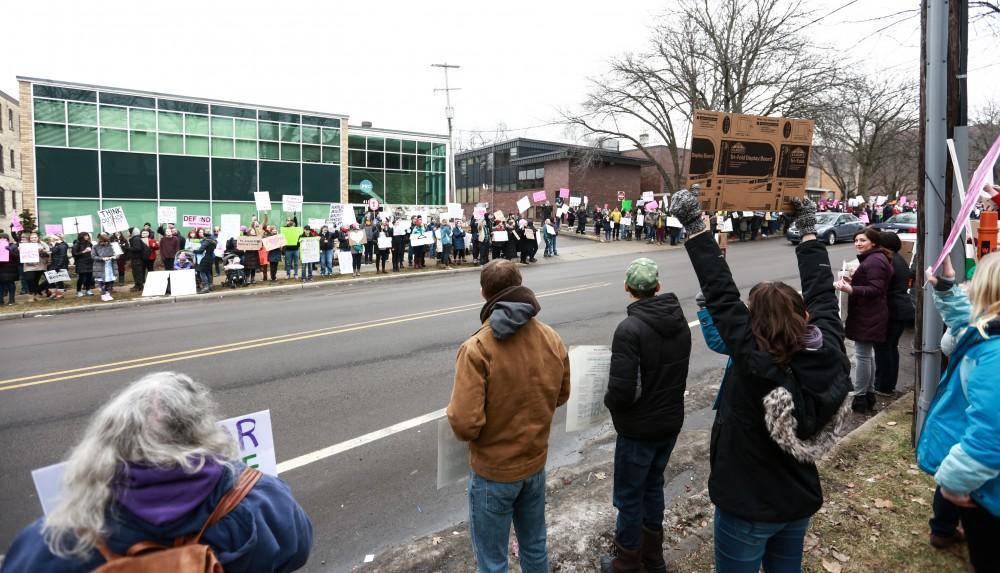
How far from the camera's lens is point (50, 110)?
25344 mm

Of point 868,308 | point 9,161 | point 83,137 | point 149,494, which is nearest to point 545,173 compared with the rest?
point 83,137

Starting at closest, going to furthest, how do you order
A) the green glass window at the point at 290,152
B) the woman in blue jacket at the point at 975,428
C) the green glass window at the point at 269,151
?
the woman in blue jacket at the point at 975,428 < the green glass window at the point at 269,151 < the green glass window at the point at 290,152

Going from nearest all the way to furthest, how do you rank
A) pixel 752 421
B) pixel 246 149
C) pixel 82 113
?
pixel 752 421 → pixel 82 113 → pixel 246 149

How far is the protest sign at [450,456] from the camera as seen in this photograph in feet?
10.6

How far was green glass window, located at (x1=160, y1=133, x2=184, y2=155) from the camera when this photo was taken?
91.4 feet

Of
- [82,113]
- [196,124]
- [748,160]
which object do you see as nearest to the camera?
[748,160]

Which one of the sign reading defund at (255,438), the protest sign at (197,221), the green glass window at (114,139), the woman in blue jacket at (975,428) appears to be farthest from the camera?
the green glass window at (114,139)

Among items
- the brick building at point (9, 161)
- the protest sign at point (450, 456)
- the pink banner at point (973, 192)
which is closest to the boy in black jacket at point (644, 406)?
the protest sign at point (450, 456)

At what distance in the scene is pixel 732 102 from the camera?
33781 mm

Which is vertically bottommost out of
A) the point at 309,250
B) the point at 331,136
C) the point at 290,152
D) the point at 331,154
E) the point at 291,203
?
the point at 309,250

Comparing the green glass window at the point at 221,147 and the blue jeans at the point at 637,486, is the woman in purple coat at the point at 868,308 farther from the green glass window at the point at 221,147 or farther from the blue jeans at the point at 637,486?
the green glass window at the point at 221,147

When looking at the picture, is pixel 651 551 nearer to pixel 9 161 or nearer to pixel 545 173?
pixel 545 173

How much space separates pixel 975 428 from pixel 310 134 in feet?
110

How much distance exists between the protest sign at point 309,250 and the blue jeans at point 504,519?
16.9 metres
